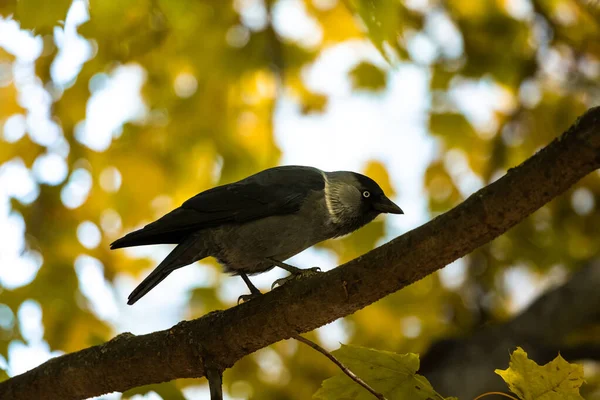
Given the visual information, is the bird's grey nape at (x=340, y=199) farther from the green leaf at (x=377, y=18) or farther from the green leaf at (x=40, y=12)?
the green leaf at (x=40, y=12)

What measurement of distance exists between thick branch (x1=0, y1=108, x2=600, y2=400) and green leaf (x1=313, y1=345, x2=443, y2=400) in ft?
0.58

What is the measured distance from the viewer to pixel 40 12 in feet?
7.85

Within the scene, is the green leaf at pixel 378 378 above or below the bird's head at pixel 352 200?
below

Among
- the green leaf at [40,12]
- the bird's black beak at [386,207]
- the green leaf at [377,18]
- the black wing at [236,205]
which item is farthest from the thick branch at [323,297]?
the bird's black beak at [386,207]

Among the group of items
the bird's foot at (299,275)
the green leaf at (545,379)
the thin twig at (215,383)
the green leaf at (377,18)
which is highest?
the green leaf at (377,18)

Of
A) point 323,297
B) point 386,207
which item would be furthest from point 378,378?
point 386,207

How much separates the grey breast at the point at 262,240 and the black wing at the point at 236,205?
5 centimetres

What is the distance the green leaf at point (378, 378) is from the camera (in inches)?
88.8

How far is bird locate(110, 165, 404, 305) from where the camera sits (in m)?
3.73

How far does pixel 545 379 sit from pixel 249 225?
2.11 m

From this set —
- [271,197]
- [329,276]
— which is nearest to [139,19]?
[271,197]

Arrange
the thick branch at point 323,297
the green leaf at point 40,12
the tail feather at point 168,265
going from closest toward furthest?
the thick branch at point 323,297 < the green leaf at point 40,12 < the tail feather at point 168,265

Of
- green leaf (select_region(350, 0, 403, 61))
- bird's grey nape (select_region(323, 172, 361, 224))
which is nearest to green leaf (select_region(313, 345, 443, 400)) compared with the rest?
green leaf (select_region(350, 0, 403, 61))

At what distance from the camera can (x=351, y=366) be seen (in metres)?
2.35
